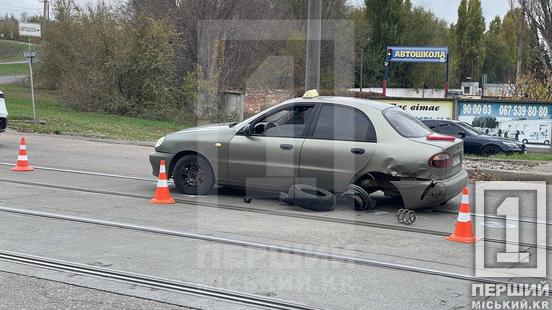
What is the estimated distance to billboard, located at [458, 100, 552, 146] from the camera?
22.6 m

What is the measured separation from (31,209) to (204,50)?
22.9m

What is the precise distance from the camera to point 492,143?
67.3ft

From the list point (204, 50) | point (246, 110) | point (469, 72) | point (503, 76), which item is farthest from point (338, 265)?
point (503, 76)

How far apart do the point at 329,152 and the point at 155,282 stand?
3.84 meters

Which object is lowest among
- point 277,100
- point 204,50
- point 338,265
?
point 338,265

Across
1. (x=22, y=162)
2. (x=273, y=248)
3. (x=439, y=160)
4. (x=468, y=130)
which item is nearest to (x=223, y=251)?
(x=273, y=248)

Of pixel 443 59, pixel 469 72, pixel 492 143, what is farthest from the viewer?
pixel 469 72

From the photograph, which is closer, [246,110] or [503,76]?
[246,110]

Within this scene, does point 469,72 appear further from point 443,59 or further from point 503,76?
point 443,59

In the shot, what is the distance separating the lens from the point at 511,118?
2312 cm

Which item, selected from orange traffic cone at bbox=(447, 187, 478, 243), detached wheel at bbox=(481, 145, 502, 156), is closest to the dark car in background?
detached wheel at bbox=(481, 145, 502, 156)

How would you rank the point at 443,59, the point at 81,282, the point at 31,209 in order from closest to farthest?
1. the point at 81,282
2. the point at 31,209
3. the point at 443,59

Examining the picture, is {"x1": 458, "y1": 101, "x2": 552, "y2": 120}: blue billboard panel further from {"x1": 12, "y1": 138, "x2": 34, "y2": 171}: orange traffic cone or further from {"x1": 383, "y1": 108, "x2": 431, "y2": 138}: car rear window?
{"x1": 12, "y1": 138, "x2": 34, "y2": 171}: orange traffic cone

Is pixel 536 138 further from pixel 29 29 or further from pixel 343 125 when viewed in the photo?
pixel 29 29
